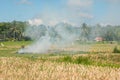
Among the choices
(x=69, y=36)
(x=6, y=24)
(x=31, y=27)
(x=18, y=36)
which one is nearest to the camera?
(x=69, y=36)

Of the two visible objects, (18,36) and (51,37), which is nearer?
(51,37)

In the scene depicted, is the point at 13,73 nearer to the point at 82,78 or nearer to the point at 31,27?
the point at 82,78

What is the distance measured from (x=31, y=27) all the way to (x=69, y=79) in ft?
127

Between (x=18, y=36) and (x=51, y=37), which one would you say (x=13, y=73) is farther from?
(x=18, y=36)

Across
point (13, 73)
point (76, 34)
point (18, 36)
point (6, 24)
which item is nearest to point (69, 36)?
point (76, 34)

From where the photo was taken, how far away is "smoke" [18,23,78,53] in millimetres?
43875

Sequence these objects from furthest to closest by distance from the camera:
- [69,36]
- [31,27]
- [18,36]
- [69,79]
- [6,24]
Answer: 1. [6,24]
2. [18,36]
3. [31,27]
4. [69,36]
5. [69,79]

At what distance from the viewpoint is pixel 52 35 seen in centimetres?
4594

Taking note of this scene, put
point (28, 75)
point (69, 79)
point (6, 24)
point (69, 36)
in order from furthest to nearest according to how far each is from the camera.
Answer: point (6, 24) → point (69, 36) → point (28, 75) → point (69, 79)

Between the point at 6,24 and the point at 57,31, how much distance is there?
2771 inches

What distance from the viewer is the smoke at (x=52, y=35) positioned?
43875 millimetres

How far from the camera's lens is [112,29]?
1800 inches

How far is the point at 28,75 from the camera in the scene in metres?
9.73

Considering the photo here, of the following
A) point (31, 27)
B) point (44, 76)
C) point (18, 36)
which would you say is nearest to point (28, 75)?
point (44, 76)
